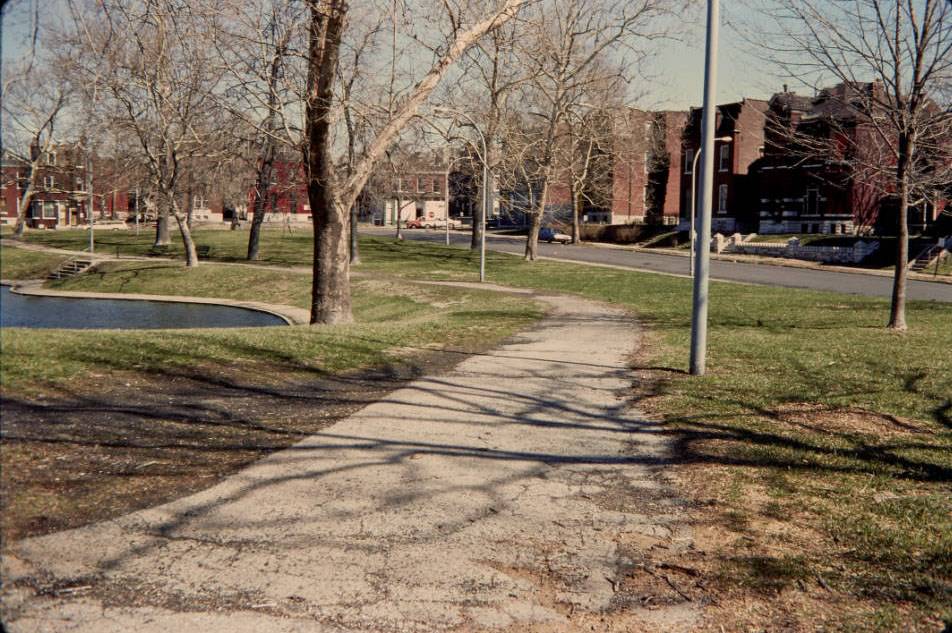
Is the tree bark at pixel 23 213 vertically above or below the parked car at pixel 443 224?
below

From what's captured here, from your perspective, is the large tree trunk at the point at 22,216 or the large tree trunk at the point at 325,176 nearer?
the large tree trunk at the point at 22,216

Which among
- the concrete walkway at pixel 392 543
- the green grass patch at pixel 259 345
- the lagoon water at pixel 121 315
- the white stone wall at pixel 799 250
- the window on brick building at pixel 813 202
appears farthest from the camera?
the window on brick building at pixel 813 202

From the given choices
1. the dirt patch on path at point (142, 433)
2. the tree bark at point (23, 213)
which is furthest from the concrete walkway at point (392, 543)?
the tree bark at point (23, 213)

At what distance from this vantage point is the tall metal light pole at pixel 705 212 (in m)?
10.1

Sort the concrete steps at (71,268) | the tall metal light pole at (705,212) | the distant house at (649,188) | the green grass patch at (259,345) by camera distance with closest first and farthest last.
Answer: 1. the green grass patch at (259,345)
2. the tall metal light pole at (705,212)
3. the concrete steps at (71,268)
4. the distant house at (649,188)

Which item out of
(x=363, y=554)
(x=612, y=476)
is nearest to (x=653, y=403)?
(x=612, y=476)

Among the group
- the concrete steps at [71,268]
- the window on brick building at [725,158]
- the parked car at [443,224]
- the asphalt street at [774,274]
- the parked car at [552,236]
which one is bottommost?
the concrete steps at [71,268]

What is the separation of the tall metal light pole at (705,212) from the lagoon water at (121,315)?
16.2 m

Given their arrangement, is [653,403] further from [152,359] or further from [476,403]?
[152,359]

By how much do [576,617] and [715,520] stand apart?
1.78 metres

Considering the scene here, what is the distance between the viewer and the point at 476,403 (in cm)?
886

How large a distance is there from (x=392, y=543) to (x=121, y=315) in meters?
25.7

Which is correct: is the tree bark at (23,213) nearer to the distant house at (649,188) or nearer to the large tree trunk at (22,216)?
the large tree trunk at (22,216)

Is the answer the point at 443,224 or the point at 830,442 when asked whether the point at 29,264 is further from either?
the point at 443,224
